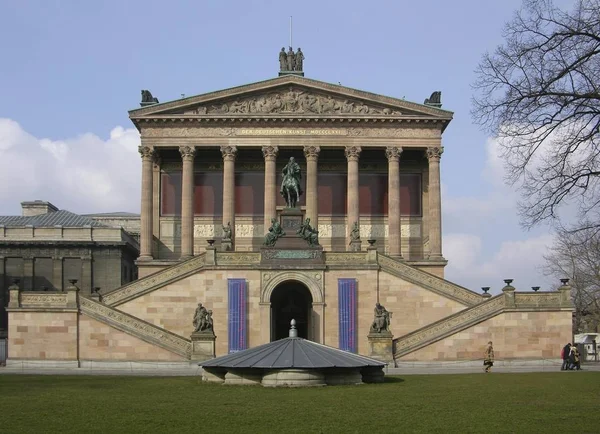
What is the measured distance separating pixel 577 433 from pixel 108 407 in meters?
11.4

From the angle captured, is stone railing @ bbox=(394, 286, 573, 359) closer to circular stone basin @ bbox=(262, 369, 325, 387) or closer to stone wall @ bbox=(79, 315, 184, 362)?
stone wall @ bbox=(79, 315, 184, 362)

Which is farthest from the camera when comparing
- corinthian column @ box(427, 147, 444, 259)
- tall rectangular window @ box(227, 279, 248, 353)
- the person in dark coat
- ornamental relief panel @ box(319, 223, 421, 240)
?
ornamental relief panel @ box(319, 223, 421, 240)

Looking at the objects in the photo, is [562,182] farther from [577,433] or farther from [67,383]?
[67,383]

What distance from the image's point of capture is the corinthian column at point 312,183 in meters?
71.6

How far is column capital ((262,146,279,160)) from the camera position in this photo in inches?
2849

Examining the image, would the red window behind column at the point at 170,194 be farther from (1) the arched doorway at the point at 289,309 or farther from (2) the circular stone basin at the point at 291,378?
(2) the circular stone basin at the point at 291,378

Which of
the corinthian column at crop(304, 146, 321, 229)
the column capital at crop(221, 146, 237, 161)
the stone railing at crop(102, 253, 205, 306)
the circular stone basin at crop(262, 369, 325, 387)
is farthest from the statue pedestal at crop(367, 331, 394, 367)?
the column capital at crop(221, 146, 237, 161)

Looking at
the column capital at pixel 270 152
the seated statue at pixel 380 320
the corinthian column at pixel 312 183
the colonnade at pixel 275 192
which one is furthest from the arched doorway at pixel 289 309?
the column capital at pixel 270 152

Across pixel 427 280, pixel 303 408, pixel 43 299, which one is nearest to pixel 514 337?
pixel 427 280

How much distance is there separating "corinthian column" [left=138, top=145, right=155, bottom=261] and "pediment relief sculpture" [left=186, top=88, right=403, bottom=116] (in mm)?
4795

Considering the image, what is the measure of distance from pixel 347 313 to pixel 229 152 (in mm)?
21894

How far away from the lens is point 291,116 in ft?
237

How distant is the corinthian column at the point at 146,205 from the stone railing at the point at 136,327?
64.0 ft

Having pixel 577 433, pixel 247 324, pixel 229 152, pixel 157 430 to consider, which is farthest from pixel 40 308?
pixel 577 433
